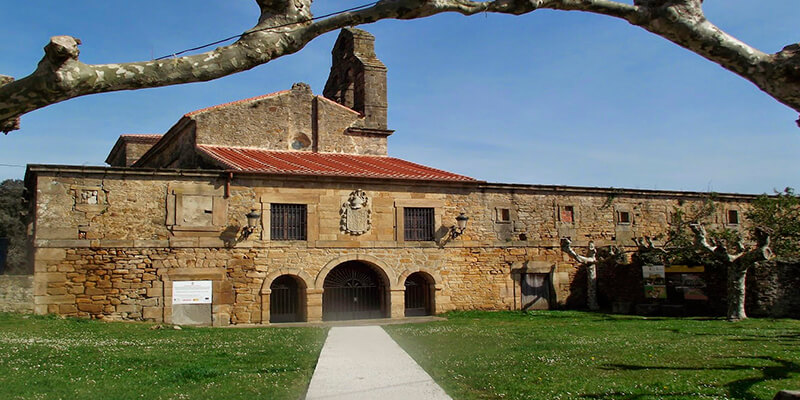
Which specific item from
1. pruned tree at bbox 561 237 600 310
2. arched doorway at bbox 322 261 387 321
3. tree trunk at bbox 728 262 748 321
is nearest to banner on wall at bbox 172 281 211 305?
arched doorway at bbox 322 261 387 321

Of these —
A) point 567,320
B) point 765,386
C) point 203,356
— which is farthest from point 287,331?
point 765,386

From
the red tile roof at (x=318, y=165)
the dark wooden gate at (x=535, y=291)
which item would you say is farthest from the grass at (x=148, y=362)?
the dark wooden gate at (x=535, y=291)

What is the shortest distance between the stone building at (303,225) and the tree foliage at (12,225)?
14058 mm

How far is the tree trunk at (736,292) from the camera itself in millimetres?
17172

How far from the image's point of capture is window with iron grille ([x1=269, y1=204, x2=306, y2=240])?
18844mm

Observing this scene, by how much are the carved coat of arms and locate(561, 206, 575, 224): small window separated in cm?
716

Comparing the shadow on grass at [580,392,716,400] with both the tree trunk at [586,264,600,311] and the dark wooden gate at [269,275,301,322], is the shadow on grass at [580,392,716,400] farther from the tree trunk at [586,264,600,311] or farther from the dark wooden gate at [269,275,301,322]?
the tree trunk at [586,264,600,311]

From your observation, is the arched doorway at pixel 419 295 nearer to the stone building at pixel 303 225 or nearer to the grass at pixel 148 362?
the stone building at pixel 303 225

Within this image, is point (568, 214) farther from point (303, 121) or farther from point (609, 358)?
point (609, 358)

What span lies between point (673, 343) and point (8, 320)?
14258 mm

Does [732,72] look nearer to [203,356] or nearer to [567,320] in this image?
[203,356]

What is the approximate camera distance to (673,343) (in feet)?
39.8

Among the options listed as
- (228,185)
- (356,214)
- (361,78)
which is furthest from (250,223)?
(361,78)

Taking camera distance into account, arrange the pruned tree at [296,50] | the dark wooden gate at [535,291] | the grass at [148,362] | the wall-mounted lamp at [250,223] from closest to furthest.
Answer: the pruned tree at [296,50], the grass at [148,362], the wall-mounted lamp at [250,223], the dark wooden gate at [535,291]
